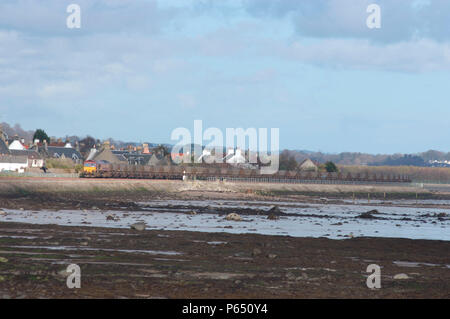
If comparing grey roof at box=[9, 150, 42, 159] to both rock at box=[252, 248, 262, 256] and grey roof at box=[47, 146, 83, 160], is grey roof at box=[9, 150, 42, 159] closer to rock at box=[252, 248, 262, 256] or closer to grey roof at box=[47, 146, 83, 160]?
grey roof at box=[47, 146, 83, 160]

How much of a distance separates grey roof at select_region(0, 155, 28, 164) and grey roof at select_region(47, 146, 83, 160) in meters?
28.3

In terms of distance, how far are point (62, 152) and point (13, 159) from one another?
37.9 meters

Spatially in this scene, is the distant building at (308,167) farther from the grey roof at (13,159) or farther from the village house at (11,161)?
the grey roof at (13,159)

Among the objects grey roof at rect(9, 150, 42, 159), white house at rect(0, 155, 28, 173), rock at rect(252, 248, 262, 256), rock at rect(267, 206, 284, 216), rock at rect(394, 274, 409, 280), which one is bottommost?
rock at rect(267, 206, 284, 216)

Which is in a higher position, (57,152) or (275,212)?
(57,152)

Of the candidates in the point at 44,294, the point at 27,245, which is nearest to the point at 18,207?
the point at 27,245

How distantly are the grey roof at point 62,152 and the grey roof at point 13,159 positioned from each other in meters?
28.3

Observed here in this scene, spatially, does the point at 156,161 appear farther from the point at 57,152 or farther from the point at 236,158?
the point at 236,158

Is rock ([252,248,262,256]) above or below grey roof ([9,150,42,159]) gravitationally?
below

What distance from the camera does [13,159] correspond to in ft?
369

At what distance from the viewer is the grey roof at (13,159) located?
362 ft

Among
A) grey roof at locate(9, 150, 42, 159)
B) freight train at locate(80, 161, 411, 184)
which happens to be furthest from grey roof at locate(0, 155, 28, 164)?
freight train at locate(80, 161, 411, 184)

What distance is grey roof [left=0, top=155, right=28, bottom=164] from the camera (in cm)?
11045

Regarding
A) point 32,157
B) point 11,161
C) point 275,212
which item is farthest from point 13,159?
point 275,212
